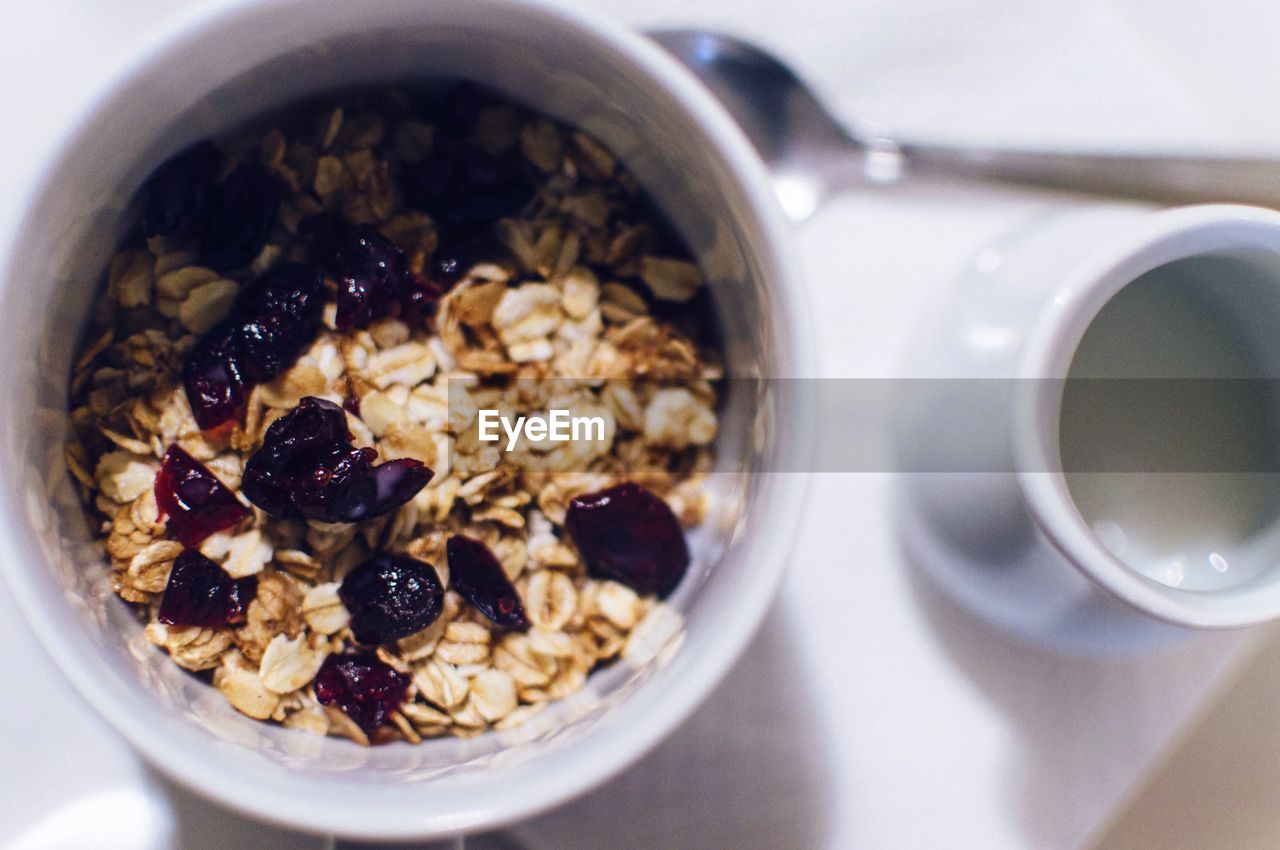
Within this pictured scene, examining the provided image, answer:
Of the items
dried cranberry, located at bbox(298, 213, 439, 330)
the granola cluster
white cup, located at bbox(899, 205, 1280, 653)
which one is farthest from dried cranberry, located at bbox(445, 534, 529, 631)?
white cup, located at bbox(899, 205, 1280, 653)

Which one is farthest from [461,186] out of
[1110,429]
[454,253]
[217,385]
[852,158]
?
[1110,429]

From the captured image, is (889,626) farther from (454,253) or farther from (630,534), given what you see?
(454,253)

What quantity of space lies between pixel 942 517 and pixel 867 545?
53 millimetres

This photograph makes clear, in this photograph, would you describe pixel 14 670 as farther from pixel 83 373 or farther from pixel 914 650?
pixel 914 650

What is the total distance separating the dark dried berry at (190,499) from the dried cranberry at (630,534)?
16 centimetres

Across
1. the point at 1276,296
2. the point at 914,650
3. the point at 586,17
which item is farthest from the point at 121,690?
the point at 1276,296

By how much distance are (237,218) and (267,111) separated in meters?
0.05

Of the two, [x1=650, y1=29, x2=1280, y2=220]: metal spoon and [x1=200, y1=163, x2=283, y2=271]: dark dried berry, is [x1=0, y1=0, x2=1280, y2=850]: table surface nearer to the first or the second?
[x1=650, y1=29, x2=1280, y2=220]: metal spoon

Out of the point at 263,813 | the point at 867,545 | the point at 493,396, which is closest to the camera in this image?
the point at 263,813

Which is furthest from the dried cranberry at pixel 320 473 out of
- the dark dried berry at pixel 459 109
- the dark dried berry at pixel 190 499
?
the dark dried berry at pixel 459 109

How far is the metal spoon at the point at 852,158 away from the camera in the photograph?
62 centimetres

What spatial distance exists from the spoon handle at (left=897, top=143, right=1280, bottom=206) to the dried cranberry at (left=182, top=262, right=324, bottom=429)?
0.37 meters

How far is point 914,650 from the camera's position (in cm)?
63

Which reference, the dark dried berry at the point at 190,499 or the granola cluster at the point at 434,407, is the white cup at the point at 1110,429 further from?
the dark dried berry at the point at 190,499
